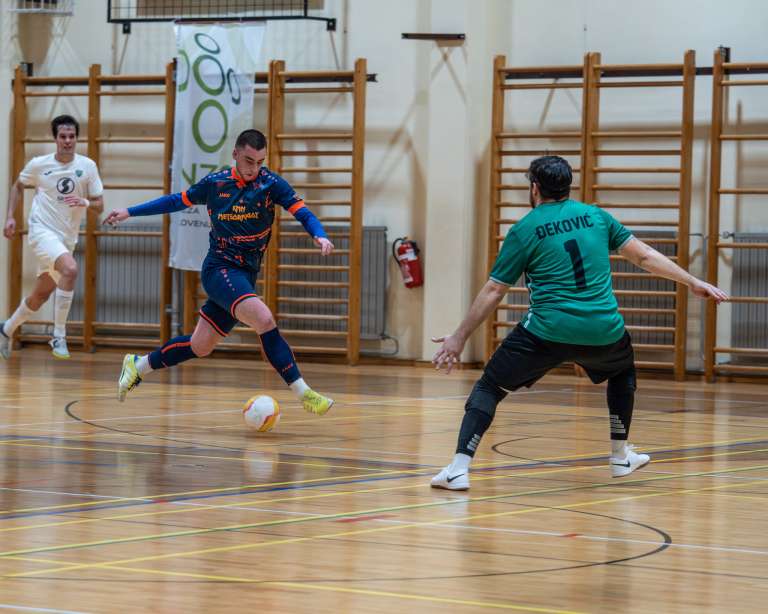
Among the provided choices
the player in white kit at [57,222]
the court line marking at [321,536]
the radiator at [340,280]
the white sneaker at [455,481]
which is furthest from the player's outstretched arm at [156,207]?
the radiator at [340,280]

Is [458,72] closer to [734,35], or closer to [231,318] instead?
[734,35]

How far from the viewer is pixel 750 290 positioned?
11875 mm

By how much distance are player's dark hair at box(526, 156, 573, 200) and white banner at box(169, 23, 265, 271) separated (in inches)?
329

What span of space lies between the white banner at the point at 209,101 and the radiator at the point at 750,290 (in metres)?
4.69

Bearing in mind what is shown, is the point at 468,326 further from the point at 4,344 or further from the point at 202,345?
the point at 4,344

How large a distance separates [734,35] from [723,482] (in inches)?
307

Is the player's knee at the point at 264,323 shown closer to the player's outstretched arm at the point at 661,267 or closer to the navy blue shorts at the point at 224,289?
the navy blue shorts at the point at 224,289

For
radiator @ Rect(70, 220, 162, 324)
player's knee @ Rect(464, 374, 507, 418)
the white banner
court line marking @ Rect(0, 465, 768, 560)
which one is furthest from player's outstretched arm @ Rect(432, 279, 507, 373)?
radiator @ Rect(70, 220, 162, 324)

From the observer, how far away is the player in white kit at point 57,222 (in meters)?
11.0

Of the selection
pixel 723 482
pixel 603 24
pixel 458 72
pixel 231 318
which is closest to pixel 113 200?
pixel 458 72

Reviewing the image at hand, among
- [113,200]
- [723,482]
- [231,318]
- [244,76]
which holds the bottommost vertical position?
[723,482]

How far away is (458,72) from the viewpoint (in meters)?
12.6

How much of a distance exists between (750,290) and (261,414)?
649 centimetres

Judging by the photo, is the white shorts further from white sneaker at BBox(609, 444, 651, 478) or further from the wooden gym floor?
white sneaker at BBox(609, 444, 651, 478)
